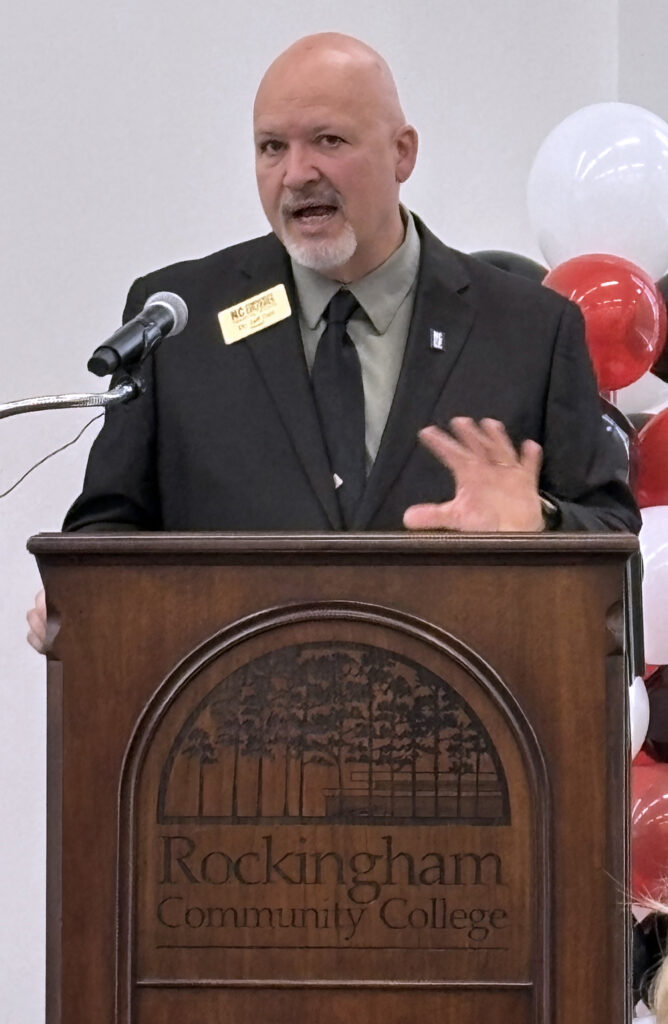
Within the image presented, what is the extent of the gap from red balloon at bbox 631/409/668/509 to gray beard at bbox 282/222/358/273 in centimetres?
85

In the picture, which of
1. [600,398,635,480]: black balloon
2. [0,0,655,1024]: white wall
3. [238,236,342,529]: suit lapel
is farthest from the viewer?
[0,0,655,1024]: white wall

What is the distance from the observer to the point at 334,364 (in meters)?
1.79

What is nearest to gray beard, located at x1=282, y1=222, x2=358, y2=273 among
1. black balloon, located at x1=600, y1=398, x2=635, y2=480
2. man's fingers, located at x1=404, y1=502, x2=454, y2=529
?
man's fingers, located at x1=404, y1=502, x2=454, y2=529

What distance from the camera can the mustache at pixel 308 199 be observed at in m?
1.81

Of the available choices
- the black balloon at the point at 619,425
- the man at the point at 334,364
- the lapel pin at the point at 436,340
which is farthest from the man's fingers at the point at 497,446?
the black balloon at the point at 619,425

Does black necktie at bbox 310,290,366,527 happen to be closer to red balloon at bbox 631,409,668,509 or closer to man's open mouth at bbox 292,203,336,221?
→ man's open mouth at bbox 292,203,336,221

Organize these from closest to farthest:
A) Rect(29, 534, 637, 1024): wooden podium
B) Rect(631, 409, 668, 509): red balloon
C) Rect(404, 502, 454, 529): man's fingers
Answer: Rect(29, 534, 637, 1024): wooden podium, Rect(404, 502, 454, 529): man's fingers, Rect(631, 409, 668, 509): red balloon

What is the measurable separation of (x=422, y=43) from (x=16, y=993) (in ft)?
7.05

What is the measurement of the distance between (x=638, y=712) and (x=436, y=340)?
88 centimetres

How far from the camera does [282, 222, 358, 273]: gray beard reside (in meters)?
1.80

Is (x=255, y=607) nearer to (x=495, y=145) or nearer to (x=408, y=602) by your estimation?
(x=408, y=602)

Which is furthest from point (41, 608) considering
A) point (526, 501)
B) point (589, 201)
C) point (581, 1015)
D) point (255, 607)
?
point (589, 201)

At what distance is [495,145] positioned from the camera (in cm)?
336

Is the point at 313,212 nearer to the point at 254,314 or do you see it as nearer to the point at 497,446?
the point at 254,314
